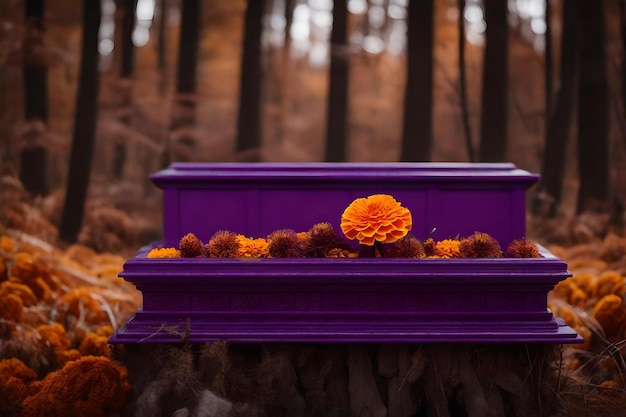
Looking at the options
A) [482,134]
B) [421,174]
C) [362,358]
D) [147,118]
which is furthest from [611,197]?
[147,118]

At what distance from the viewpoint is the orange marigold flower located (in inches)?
207

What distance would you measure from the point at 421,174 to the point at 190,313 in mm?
1938

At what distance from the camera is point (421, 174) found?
5.74m

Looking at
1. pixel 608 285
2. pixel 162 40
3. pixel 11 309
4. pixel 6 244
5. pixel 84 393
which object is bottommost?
pixel 84 393

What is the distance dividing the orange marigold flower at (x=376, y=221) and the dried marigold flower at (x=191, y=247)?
998 mm

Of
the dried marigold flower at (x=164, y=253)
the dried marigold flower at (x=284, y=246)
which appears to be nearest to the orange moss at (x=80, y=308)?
the dried marigold flower at (x=164, y=253)

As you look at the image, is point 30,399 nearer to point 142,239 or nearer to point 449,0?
point 142,239

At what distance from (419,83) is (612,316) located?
4416 mm

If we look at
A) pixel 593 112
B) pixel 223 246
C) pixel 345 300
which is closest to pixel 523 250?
pixel 345 300

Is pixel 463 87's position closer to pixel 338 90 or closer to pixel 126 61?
pixel 338 90

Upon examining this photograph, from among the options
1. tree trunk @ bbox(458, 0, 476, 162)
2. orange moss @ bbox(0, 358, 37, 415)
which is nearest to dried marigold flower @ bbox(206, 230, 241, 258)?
orange moss @ bbox(0, 358, 37, 415)

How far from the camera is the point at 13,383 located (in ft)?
19.0

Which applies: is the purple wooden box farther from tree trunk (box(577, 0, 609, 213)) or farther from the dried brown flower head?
tree trunk (box(577, 0, 609, 213))

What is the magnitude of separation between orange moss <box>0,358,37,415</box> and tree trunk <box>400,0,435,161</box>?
5.64m
